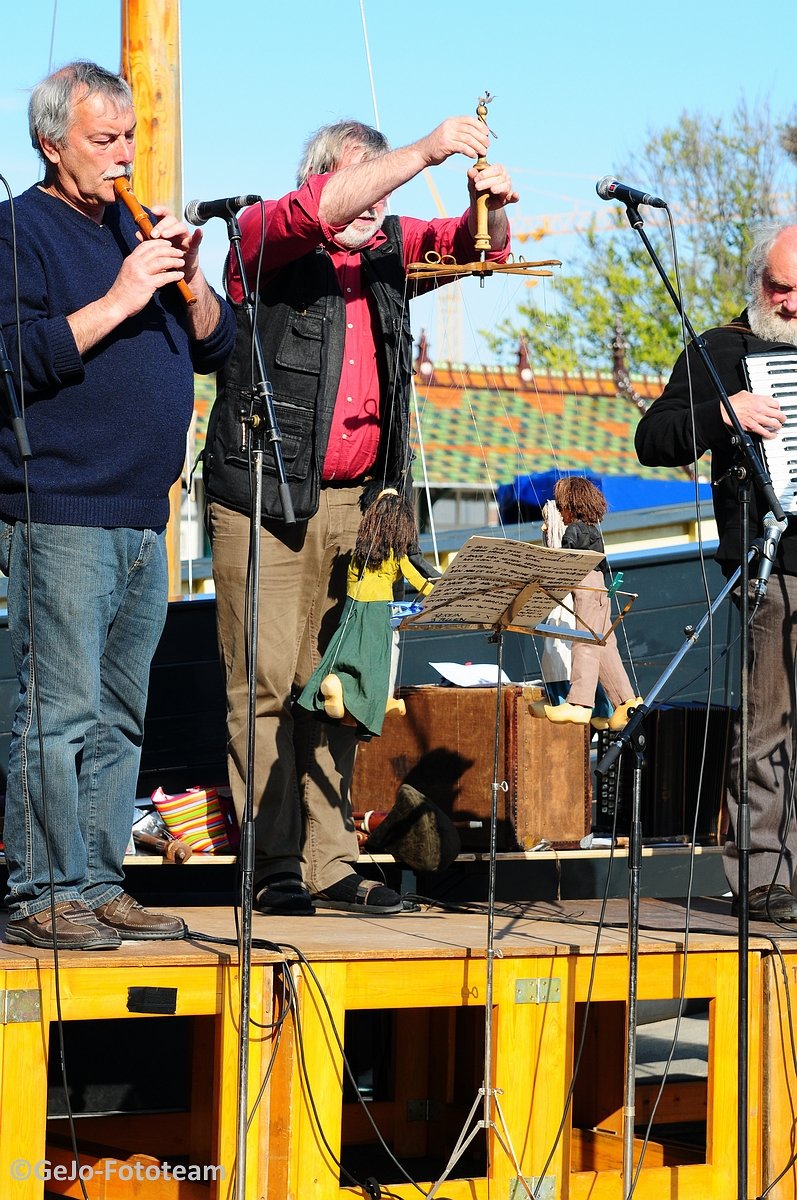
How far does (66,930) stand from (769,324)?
254cm

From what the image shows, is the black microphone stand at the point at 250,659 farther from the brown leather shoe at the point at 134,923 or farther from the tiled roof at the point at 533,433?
the tiled roof at the point at 533,433

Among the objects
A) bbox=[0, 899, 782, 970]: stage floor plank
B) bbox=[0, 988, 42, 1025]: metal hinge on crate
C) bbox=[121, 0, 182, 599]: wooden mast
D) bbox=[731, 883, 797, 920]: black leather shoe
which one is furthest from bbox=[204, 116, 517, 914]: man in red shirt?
bbox=[121, 0, 182, 599]: wooden mast

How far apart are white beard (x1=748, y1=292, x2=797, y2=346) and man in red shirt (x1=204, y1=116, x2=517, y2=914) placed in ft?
2.46

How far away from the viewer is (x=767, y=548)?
3834mm

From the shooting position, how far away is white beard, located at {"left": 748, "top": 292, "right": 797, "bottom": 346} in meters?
4.45

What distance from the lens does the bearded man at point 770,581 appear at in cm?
432

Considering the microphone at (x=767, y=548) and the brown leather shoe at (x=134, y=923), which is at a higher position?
the microphone at (x=767, y=548)

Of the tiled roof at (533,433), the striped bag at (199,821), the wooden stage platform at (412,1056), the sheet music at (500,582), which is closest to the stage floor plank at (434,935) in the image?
the wooden stage platform at (412,1056)

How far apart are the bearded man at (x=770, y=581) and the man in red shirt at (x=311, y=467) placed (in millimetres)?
682

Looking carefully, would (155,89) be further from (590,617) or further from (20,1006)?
(20,1006)

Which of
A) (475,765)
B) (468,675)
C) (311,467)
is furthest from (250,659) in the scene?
(468,675)

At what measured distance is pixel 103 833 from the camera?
11.9 feet

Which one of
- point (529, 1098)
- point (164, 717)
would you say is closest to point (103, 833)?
point (529, 1098)

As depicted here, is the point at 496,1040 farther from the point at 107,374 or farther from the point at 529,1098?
the point at 107,374
